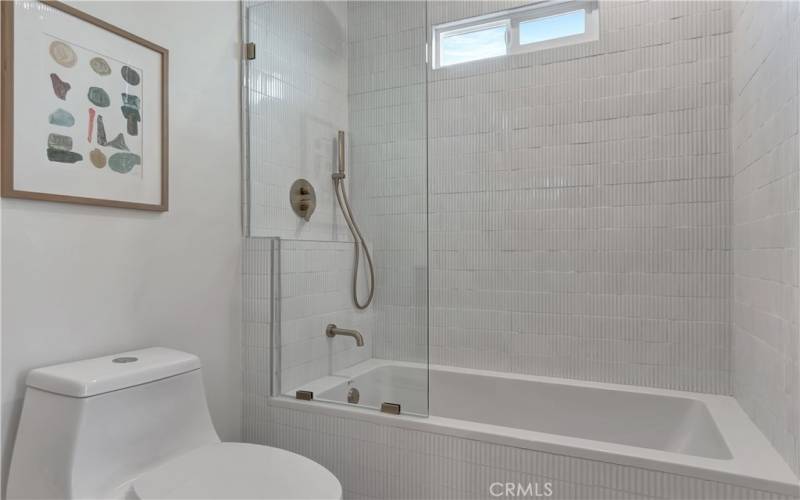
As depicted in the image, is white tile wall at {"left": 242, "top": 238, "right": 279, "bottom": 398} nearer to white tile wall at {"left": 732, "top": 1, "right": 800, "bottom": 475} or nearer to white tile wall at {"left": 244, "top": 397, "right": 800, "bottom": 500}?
white tile wall at {"left": 244, "top": 397, "right": 800, "bottom": 500}

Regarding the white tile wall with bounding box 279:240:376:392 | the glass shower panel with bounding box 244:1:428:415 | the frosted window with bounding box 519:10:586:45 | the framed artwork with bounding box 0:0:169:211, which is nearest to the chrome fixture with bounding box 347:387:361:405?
the glass shower panel with bounding box 244:1:428:415

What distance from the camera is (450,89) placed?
2.50 m

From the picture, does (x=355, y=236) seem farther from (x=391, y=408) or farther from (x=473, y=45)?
(x=473, y=45)

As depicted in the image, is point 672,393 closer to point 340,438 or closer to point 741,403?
point 741,403

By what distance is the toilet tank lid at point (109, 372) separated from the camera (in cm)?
126

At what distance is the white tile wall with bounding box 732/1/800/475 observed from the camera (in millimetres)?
1253

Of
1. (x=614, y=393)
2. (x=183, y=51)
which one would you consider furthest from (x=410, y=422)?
(x=183, y=51)

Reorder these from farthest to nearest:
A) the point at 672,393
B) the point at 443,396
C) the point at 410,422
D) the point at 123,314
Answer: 1. the point at 443,396
2. the point at 672,393
3. the point at 410,422
4. the point at 123,314

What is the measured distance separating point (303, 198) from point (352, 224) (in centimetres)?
24

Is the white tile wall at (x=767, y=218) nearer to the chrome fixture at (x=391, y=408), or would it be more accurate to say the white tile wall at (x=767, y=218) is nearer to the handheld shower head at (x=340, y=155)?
the chrome fixture at (x=391, y=408)

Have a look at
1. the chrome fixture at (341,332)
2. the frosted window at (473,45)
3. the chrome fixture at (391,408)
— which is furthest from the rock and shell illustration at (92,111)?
the frosted window at (473,45)

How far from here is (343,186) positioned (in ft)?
6.43

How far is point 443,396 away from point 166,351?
4.37 ft

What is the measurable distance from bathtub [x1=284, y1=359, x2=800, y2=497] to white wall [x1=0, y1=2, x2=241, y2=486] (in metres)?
0.52
